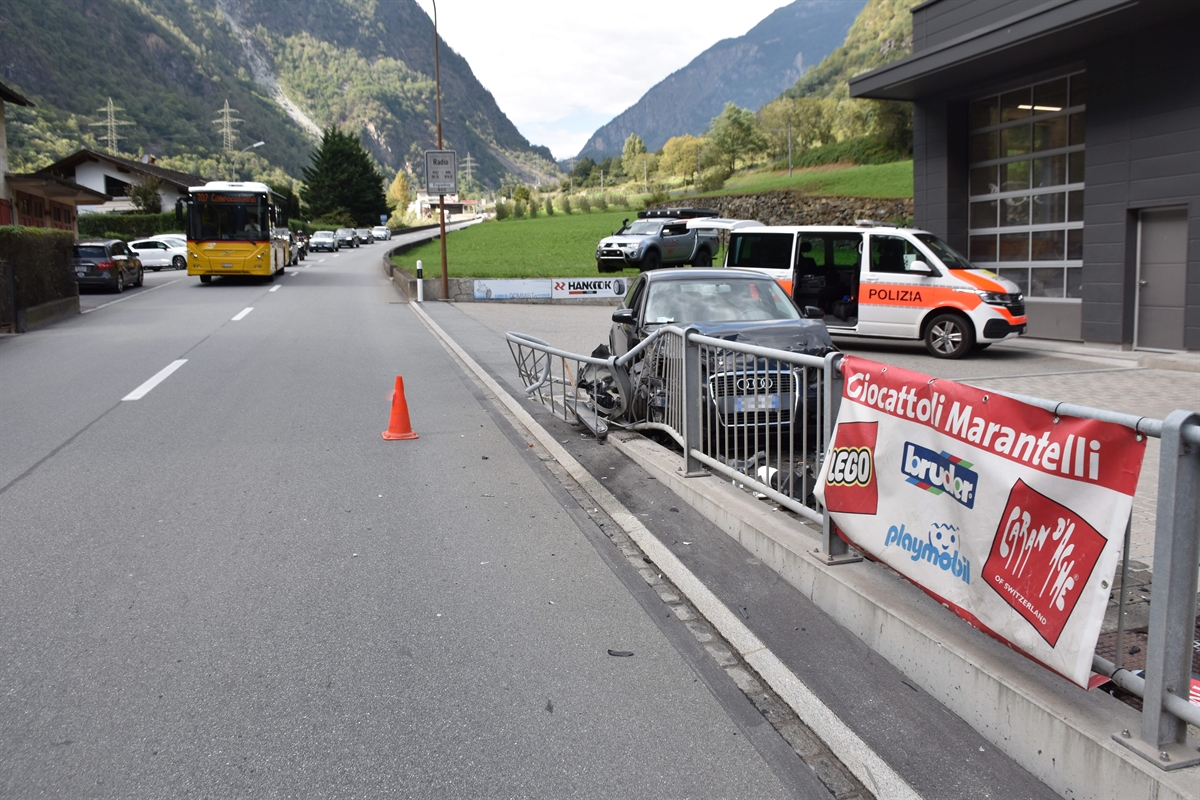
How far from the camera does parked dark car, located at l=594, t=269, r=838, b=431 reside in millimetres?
6197

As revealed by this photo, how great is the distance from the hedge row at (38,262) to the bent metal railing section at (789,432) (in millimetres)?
14166

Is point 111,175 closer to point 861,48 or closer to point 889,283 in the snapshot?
point 889,283

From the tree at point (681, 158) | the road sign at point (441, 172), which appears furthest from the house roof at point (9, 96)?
the tree at point (681, 158)

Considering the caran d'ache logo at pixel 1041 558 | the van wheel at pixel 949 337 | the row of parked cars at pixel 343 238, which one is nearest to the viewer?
the caran d'ache logo at pixel 1041 558

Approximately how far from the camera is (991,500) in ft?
11.5

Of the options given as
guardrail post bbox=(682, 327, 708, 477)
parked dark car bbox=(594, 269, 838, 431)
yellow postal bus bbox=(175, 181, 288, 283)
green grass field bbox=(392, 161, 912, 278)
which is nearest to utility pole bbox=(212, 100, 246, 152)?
green grass field bbox=(392, 161, 912, 278)

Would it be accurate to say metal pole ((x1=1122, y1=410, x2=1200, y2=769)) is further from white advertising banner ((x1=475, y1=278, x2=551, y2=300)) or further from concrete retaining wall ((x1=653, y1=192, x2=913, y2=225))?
concrete retaining wall ((x1=653, y1=192, x2=913, y2=225))

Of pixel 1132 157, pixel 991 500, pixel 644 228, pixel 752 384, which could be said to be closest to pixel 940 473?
pixel 991 500

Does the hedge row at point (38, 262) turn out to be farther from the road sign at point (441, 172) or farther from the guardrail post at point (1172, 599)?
the guardrail post at point (1172, 599)

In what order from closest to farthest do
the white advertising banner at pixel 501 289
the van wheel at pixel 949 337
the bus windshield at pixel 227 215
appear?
the van wheel at pixel 949 337 < the white advertising banner at pixel 501 289 < the bus windshield at pixel 227 215

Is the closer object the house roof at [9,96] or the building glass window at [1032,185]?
the building glass window at [1032,185]

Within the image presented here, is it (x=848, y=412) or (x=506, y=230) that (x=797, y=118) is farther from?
(x=848, y=412)

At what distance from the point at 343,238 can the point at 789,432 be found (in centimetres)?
7110

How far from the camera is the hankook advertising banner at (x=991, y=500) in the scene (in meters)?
3.05
